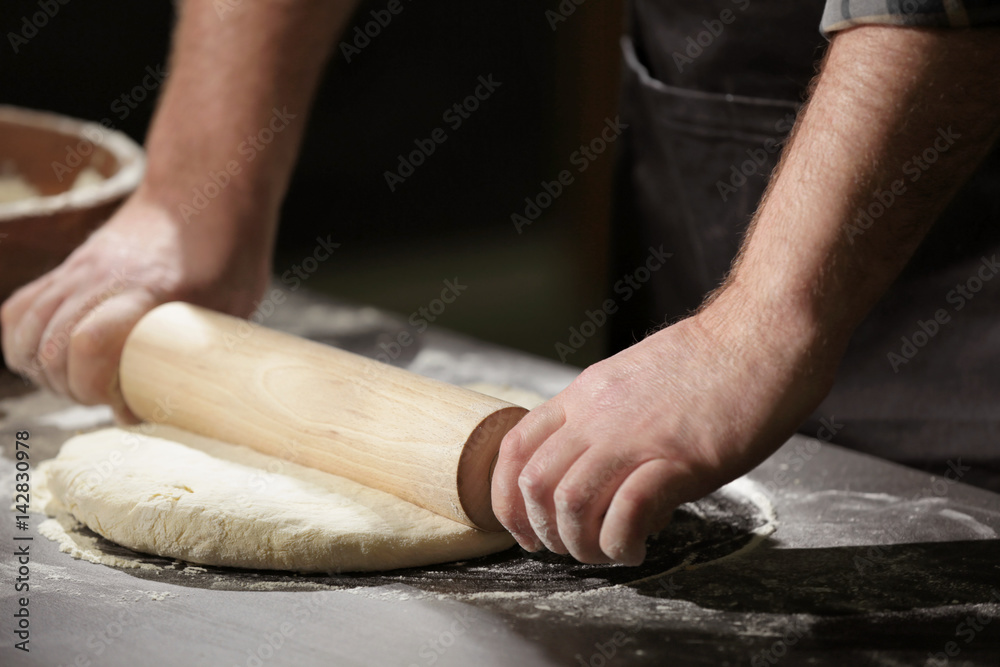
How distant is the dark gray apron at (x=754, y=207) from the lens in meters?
1.58

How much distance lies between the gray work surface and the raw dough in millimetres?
29

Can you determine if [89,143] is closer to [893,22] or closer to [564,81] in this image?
[893,22]

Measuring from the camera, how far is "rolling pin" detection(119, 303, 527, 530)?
4.07 feet

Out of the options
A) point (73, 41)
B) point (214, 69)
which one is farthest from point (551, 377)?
point (73, 41)

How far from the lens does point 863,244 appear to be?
110 centimetres

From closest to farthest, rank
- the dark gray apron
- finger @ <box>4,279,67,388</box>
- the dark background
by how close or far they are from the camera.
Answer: the dark gray apron → finger @ <box>4,279,67,388</box> → the dark background

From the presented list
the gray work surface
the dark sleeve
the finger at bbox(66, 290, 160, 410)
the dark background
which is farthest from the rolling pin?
the dark background

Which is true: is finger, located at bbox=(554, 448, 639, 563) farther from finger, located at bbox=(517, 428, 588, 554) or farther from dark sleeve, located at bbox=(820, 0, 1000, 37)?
dark sleeve, located at bbox=(820, 0, 1000, 37)

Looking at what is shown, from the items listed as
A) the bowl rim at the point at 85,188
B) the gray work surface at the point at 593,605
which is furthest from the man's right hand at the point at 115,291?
the gray work surface at the point at 593,605

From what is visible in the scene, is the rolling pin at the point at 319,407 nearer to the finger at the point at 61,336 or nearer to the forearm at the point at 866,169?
the finger at the point at 61,336

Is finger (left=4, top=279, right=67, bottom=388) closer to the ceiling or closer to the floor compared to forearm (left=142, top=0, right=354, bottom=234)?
closer to the floor

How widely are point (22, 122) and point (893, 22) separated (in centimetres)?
200

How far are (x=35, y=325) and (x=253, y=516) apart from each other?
27.2 inches

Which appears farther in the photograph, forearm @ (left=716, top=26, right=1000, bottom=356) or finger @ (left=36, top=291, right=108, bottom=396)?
finger @ (left=36, top=291, right=108, bottom=396)
